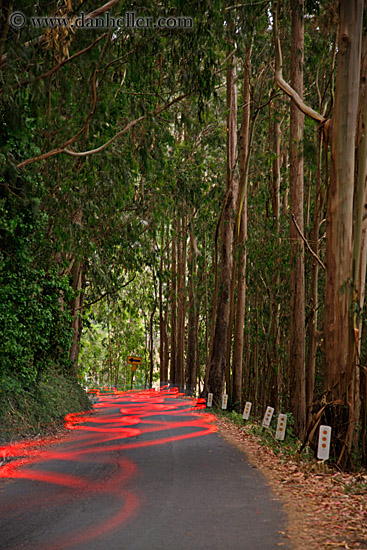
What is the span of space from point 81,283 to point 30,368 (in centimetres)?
948

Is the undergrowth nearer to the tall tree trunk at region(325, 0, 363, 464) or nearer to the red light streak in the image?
the red light streak

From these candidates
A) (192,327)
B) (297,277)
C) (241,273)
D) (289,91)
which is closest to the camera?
(289,91)

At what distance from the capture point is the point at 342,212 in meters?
10.1

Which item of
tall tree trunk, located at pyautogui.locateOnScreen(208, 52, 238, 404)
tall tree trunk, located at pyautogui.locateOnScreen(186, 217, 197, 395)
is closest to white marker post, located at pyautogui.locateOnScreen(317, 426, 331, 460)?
tall tree trunk, located at pyautogui.locateOnScreen(208, 52, 238, 404)

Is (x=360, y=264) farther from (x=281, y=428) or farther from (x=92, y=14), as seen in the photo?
(x=92, y=14)

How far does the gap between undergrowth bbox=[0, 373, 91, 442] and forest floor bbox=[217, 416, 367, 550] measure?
5008 mm

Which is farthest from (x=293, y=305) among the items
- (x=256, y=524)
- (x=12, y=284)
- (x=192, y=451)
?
(x=256, y=524)

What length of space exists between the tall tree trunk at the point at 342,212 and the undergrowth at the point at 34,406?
6.58 m

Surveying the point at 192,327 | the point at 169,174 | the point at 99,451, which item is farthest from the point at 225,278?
the point at 192,327

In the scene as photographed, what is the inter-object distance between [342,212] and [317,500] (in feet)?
15.4

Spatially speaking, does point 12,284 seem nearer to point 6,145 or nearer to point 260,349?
point 6,145

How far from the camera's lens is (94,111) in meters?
12.6

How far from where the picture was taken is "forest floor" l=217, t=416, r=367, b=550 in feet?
18.4

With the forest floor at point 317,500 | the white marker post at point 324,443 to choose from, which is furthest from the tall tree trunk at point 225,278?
the white marker post at point 324,443
